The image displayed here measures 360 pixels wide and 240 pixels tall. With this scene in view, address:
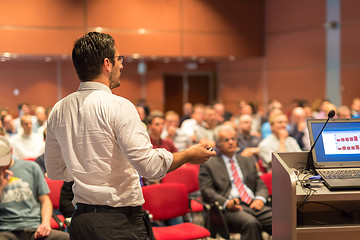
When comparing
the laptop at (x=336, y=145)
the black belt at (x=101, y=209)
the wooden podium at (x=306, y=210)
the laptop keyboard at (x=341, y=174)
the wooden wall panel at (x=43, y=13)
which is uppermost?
the wooden wall panel at (x=43, y=13)

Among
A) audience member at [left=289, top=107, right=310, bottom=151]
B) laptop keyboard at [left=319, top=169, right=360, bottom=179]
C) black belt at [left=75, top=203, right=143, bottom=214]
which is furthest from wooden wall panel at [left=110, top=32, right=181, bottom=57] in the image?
black belt at [left=75, top=203, right=143, bottom=214]

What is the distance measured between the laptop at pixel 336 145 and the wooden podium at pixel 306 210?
122 mm

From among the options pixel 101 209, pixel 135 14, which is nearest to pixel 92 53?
pixel 101 209

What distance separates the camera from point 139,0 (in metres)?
11.1

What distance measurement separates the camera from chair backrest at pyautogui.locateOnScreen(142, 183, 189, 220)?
440cm

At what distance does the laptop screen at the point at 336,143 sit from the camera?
2932 millimetres

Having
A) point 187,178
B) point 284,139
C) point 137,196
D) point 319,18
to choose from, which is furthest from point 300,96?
point 137,196

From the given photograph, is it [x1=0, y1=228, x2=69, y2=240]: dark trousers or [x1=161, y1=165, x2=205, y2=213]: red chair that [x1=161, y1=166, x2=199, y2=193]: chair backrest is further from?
[x1=0, y1=228, x2=69, y2=240]: dark trousers

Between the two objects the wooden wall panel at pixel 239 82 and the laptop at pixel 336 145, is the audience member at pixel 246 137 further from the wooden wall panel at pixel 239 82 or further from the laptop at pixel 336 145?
the wooden wall panel at pixel 239 82

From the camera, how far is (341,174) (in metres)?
2.74

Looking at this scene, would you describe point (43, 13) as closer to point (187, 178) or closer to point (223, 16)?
point (223, 16)

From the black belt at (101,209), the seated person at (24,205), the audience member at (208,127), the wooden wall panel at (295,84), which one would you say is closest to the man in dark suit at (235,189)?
the seated person at (24,205)

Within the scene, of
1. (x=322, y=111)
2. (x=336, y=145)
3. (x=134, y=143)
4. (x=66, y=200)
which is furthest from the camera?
(x=322, y=111)

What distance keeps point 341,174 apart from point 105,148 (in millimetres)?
1443
